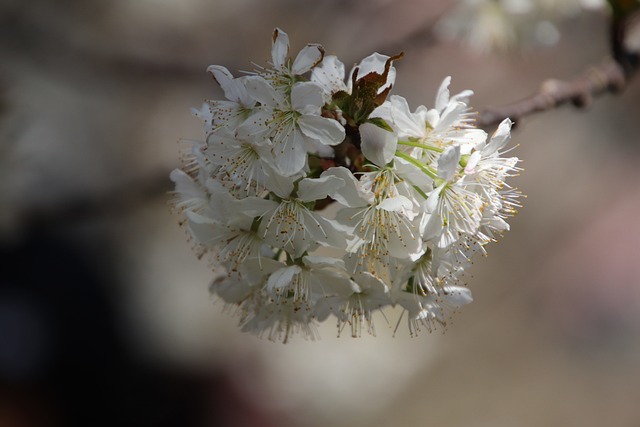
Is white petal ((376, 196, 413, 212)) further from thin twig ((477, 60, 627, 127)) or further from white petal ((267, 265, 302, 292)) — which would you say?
thin twig ((477, 60, 627, 127))

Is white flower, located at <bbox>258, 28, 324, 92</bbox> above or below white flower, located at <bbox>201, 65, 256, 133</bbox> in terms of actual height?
above

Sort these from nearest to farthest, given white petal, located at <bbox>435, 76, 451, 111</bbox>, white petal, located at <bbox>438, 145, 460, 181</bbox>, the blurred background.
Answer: white petal, located at <bbox>438, 145, 460, 181</bbox> < white petal, located at <bbox>435, 76, 451, 111</bbox> < the blurred background

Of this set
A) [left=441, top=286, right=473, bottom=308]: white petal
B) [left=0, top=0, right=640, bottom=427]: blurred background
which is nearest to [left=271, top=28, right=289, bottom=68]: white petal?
[left=441, top=286, right=473, bottom=308]: white petal

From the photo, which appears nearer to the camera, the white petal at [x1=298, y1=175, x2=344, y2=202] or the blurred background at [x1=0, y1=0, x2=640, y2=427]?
the white petal at [x1=298, y1=175, x2=344, y2=202]

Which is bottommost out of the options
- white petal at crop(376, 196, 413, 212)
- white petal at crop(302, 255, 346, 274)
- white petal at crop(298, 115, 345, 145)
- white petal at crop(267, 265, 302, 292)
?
white petal at crop(267, 265, 302, 292)

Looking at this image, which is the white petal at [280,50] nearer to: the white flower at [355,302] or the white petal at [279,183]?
the white petal at [279,183]

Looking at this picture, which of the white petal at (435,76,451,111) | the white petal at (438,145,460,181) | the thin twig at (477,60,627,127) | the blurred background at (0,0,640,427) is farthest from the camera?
the blurred background at (0,0,640,427)

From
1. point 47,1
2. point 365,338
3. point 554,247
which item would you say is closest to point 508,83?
point 554,247

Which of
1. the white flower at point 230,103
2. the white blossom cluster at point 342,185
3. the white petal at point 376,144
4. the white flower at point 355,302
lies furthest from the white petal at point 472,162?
the white flower at point 230,103
